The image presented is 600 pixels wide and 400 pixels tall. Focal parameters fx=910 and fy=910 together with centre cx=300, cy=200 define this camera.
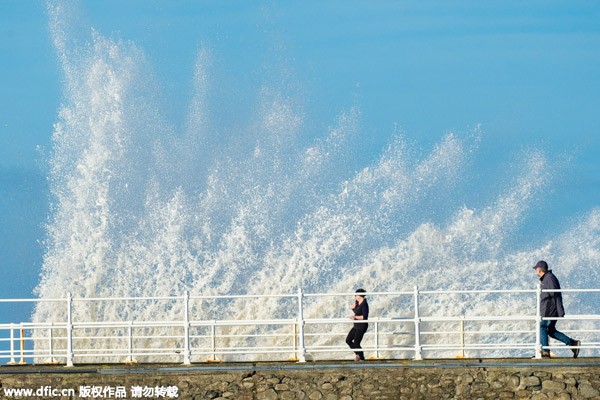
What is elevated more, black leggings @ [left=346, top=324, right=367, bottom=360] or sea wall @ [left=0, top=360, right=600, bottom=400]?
black leggings @ [left=346, top=324, right=367, bottom=360]

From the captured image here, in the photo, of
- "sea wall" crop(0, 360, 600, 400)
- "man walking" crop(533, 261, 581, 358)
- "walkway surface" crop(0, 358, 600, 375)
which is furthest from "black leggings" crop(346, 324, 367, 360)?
"man walking" crop(533, 261, 581, 358)

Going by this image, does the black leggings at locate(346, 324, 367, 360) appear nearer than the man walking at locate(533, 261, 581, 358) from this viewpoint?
No

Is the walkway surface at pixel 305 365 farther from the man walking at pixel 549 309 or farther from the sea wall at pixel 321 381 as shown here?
the man walking at pixel 549 309

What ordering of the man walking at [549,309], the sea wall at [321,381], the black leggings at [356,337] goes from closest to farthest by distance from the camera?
the sea wall at [321,381] < the man walking at [549,309] < the black leggings at [356,337]

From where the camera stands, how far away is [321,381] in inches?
597

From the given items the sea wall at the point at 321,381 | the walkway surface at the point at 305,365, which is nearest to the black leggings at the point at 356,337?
the walkway surface at the point at 305,365

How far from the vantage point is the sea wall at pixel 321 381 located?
1479 cm

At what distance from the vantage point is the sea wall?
48.5 ft

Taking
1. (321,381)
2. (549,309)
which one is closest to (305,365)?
(321,381)

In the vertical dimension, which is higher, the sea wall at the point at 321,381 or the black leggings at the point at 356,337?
the black leggings at the point at 356,337

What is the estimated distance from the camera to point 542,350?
15219 millimetres

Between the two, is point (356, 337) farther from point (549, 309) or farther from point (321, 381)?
point (549, 309)

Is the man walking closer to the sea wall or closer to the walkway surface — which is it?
the walkway surface

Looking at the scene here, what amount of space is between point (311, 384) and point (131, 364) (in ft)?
10.8
